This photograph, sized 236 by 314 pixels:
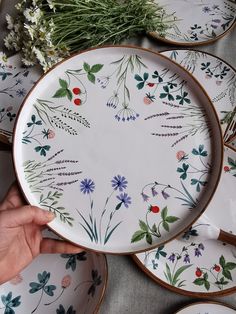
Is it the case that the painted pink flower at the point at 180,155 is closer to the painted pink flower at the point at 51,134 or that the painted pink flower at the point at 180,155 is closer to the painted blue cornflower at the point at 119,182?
the painted blue cornflower at the point at 119,182

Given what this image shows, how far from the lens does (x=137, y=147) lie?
2.01 ft

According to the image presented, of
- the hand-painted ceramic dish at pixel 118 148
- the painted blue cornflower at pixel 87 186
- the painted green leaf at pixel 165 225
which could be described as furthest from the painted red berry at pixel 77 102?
the painted green leaf at pixel 165 225

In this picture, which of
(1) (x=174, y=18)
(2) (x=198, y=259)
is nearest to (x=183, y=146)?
(2) (x=198, y=259)

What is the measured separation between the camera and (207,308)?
2.02ft

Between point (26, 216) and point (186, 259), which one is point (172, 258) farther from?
point (26, 216)

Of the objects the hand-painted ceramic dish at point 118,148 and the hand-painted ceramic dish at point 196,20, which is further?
the hand-painted ceramic dish at point 196,20

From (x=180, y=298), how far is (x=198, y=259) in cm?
7

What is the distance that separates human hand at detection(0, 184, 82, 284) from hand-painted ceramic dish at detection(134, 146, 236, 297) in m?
0.14

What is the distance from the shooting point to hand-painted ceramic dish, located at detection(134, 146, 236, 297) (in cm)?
64

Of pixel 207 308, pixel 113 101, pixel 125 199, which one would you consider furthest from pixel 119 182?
pixel 207 308

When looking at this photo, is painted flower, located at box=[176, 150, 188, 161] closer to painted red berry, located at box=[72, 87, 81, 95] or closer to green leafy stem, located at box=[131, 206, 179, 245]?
green leafy stem, located at box=[131, 206, 179, 245]

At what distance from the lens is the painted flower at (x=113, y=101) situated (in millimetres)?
630

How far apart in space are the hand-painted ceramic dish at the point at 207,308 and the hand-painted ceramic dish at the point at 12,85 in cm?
45

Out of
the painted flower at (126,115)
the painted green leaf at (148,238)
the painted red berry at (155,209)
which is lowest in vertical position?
the painted green leaf at (148,238)
